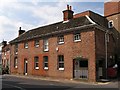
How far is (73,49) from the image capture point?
27.0 m

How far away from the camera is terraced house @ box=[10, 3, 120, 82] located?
25347 millimetres

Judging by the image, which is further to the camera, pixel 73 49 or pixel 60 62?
pixel 60 62

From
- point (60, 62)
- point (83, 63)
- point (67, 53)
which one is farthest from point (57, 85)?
point (60, 62)

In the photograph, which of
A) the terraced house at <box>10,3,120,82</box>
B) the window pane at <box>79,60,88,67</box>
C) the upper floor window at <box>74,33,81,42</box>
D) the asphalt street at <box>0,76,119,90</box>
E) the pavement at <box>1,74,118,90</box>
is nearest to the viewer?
the asphalt street at <box>0,76,119,90</box>

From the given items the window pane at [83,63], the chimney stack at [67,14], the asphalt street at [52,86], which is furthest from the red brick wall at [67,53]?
the chimney stack at [67,14]

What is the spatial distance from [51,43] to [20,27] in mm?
15386

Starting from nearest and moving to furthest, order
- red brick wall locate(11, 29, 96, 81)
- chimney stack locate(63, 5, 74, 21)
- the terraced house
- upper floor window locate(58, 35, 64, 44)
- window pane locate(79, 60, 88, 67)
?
red brick wall locate(11, 29, 96, 81), the terraced house, window pane locate(79, 60, 88, 67), upper floor window locate(58, 35, 64, 44), chimney stack locate(63, 5, 74, 21)

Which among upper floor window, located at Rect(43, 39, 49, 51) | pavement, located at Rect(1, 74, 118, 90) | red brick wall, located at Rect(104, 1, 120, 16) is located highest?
red brick wall, located at Rect(104, 1, 120, 16)

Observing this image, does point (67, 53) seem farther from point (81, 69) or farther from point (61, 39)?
point (81, 69)

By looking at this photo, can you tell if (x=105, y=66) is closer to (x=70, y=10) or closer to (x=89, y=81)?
(x=89, y=81)

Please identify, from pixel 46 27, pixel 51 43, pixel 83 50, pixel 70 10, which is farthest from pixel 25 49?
pixel 83 50

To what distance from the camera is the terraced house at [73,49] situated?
25.3m

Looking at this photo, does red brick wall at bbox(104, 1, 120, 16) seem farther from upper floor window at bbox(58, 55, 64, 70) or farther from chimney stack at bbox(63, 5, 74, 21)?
upper floor window at bbox(58, 55, 64, 70)

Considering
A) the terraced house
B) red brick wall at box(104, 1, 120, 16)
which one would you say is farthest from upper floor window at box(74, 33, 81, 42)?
red brick wall at box(104, 1, 120, 16)
